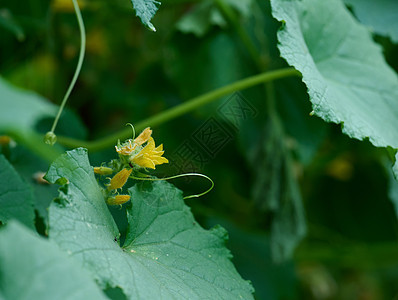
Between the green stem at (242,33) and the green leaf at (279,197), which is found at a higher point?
the green stem at (242,33)

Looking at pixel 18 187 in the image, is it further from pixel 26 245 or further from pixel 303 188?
pixel 303 188

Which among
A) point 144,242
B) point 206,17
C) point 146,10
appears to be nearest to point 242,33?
point 206,17

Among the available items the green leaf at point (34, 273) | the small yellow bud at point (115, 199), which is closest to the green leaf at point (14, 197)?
the small yellow bud at point (115, 199)

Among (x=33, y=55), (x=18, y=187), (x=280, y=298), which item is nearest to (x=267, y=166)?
(x=280, y=298)

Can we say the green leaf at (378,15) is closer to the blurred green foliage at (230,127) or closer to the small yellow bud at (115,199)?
the blurred green foliage at (230,127)

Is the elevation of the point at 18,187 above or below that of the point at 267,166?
above

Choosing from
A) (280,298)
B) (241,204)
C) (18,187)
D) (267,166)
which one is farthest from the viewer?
(241,204)

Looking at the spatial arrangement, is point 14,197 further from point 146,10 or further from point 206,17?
point 206,17
